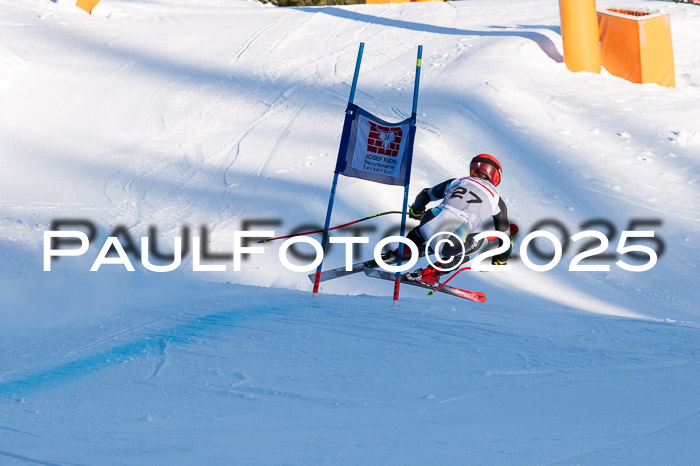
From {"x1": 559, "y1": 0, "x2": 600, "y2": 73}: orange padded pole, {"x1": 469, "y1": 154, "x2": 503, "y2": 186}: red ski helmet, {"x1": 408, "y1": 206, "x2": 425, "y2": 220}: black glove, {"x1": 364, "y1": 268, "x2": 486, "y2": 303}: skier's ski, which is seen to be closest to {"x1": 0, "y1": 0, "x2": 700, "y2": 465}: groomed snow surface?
{"x1": 364, "y1": 268, "x2": 486, "y2": 303}: skier's ski

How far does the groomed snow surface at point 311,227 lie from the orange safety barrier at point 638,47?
0.44 meters

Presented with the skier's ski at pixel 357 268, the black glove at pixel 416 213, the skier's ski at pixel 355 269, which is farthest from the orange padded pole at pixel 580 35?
the skier's ski at pixel 355 269

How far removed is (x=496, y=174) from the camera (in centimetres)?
657

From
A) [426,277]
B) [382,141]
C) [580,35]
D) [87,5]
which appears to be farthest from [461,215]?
[87,5]

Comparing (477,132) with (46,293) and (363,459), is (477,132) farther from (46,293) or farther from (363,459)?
(363,459)

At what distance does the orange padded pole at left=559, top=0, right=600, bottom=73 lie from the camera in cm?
1305

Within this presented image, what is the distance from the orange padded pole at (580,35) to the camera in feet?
42.8

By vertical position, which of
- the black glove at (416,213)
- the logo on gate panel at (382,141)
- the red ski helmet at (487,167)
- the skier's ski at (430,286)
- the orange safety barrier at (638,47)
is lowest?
the skier's ski at (430,286)

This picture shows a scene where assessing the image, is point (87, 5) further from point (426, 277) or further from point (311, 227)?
point (426, 277)

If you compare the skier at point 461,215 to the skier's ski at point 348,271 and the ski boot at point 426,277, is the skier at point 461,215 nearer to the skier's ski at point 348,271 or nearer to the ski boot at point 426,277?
the ski boot at point 426,277

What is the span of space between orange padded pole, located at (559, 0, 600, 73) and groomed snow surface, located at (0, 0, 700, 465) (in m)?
0.30

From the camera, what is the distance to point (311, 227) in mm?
8570

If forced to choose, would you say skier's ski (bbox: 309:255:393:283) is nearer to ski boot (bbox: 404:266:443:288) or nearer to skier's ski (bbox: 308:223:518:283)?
skier's ski (bbox: 308:223:518:283)

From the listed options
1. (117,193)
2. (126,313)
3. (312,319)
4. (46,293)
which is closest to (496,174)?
(312,319)
